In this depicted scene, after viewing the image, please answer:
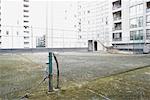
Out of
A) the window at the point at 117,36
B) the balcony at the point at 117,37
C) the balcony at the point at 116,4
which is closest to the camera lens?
the window at the point at 117,36

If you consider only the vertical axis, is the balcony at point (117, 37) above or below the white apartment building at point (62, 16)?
below

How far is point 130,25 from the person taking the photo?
30.0 m

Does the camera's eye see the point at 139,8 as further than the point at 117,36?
No

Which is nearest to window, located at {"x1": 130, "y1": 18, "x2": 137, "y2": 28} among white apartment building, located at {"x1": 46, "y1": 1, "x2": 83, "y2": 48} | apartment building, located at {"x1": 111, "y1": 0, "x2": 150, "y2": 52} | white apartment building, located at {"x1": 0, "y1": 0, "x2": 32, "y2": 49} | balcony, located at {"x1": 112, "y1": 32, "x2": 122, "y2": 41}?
apartment building, located at {"x1": 111, "y1": 0, "x2": 150, "y2": 52}

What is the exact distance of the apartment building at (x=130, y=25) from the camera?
27.1 metres

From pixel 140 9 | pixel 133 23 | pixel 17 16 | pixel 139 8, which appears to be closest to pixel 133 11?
pixel 139 8

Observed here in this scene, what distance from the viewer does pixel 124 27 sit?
31.2 meters

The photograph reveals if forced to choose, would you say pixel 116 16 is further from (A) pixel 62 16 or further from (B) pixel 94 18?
(B) pixel 94 18

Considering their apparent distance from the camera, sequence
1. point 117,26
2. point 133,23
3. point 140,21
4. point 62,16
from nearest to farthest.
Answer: point 140,21 < point 133,23 < point 117,26 < point 62,16

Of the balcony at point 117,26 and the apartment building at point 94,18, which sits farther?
the apartment building at point 94,18

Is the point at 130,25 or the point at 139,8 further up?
the point at 139,8

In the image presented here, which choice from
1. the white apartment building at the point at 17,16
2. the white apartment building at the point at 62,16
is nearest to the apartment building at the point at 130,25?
the white apartment building at the point at 62,16

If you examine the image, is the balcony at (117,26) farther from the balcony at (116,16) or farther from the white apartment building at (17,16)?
the white apartment building at (17,16)

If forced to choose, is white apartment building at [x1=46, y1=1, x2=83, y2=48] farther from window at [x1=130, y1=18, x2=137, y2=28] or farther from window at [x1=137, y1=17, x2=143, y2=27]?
window at [x1=137, y1=17, x2=143, y2=27]
